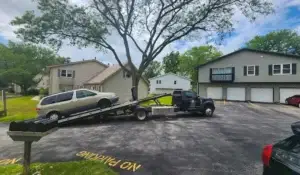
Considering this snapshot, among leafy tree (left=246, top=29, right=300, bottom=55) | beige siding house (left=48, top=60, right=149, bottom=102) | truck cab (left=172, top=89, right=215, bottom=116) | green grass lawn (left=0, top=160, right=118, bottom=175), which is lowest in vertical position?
green grass lawn (left=0, top=160, right=118, bottom=175)

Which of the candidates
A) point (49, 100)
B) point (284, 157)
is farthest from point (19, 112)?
point (284, 157)

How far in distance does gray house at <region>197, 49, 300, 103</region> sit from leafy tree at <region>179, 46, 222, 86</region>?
95.2ft

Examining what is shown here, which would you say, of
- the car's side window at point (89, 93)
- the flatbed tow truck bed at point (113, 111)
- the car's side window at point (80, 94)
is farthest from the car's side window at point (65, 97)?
the flatbed tow truck bed at point (113, 111)

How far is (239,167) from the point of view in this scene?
5.34 meters

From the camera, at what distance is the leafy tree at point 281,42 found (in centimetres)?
5122

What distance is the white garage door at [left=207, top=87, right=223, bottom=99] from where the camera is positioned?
32.2 m

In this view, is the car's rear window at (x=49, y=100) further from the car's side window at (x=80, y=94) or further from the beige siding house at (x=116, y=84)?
the beige siding house at (x=116, y=84)

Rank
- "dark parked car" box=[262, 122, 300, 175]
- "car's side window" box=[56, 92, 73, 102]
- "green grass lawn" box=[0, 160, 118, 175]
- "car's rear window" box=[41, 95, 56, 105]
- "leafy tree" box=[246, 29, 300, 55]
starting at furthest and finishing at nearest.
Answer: "leafy tree" box=[246, 29, 300, 55]
"car's side window" box=[56, 92, 73, 102]
"car's rear window" box=[41, 95, 56, 105]
"green grass lawn" box=[0, 160, 118, 175]
"dark parked car" box=[262, 122, 300, 175]

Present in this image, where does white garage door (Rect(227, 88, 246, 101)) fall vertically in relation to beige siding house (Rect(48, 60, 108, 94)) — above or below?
below

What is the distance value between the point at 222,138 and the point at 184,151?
2483 millimetres

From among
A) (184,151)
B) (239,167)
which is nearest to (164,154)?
(184,151)

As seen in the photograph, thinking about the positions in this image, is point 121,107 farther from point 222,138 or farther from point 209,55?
point 209,55

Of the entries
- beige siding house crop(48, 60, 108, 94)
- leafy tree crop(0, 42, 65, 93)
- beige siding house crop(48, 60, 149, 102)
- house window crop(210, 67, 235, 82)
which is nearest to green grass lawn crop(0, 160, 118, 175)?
beige siding house crop(48, 60, 149, 102)

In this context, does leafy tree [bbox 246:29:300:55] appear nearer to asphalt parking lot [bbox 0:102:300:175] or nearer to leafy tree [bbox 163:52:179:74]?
leafy tree [bbox 163:52:179:74]
